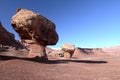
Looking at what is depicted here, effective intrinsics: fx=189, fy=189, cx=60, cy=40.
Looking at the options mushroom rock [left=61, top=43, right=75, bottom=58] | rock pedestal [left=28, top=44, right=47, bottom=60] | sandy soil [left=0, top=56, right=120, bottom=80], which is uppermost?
mushroom rock [left=61, top=43, right=75, bottom=58]

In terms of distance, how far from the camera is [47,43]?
26672mm

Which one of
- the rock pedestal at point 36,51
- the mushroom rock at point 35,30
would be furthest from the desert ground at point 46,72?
the rock pedestal at point 36,51

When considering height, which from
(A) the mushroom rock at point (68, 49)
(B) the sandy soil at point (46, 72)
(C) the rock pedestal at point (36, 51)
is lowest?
(B) the sandy soil at point (46, 72)

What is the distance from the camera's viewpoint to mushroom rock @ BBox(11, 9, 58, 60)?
22266 millimetres

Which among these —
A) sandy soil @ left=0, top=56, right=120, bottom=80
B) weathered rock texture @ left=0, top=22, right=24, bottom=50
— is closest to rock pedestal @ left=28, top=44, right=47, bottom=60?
weathered rock texture @ left=0, top=22, right=24, bottom=50

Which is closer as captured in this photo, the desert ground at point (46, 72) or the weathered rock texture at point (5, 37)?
the desert ground at point (46, 72)

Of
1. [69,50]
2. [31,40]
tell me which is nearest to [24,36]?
[31,40]

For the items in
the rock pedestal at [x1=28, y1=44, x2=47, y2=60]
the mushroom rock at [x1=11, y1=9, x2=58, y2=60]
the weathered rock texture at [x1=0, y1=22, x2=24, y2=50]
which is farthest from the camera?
the rock pedestal at [x1=28, y1=44, x2=47, y2=60]

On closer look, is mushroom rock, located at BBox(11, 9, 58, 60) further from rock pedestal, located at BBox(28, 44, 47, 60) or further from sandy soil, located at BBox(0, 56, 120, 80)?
sandy soil, located at BBox(0, 56, 120, 80)

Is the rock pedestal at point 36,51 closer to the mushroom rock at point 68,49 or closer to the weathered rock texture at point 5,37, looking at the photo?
the weathered rock texture at point 5,37

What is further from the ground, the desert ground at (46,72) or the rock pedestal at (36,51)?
the rock pedestal at (36,51)

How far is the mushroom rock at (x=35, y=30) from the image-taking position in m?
22.3

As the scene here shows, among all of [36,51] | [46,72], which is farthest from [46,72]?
[36,51]

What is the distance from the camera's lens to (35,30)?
2336cm
